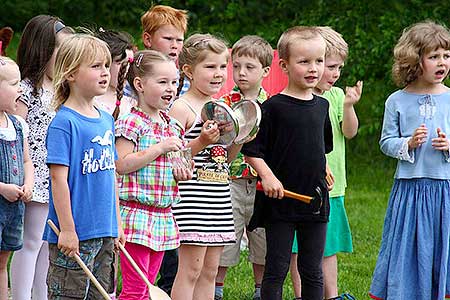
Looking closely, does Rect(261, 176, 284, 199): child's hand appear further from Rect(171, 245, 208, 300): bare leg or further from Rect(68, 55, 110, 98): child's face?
Rect(68, 55, 110, 98): child's face

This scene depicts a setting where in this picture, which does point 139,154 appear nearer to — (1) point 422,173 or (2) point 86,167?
(2) point 86,167

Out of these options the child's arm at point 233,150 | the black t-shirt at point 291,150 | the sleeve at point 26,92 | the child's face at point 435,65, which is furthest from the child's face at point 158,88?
the child's face at point 435,65

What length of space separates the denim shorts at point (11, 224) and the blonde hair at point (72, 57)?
0.72 metres

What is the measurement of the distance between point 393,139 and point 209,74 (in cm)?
128

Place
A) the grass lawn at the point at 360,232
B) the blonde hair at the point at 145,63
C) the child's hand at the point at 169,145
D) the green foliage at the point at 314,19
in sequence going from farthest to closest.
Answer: the green foliage at the point at 314,19, the grass lawn at the point at 360,232, the blonde hair at the point at 145,63, the child's hand at the point at 169,145

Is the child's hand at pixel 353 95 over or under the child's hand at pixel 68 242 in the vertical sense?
over

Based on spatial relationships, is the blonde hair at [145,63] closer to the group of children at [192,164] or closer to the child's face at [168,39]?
the group of children at [192,164]

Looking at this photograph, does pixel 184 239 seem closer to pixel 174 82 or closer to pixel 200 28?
pixel 174 82

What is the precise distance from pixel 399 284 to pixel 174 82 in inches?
73.2

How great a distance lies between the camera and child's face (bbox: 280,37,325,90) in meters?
5.66

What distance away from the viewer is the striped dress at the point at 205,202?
17.9 feet

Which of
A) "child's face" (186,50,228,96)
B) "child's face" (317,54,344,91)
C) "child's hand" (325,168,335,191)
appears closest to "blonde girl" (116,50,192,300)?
"child's face" (186,50,228,96)

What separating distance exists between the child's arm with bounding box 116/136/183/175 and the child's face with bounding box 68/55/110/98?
1.53 ft

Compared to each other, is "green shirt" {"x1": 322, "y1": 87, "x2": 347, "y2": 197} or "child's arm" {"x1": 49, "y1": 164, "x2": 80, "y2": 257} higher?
"green shirt" {"x1": 322, "y1": 87, "x2": 347, "y2": 197}
